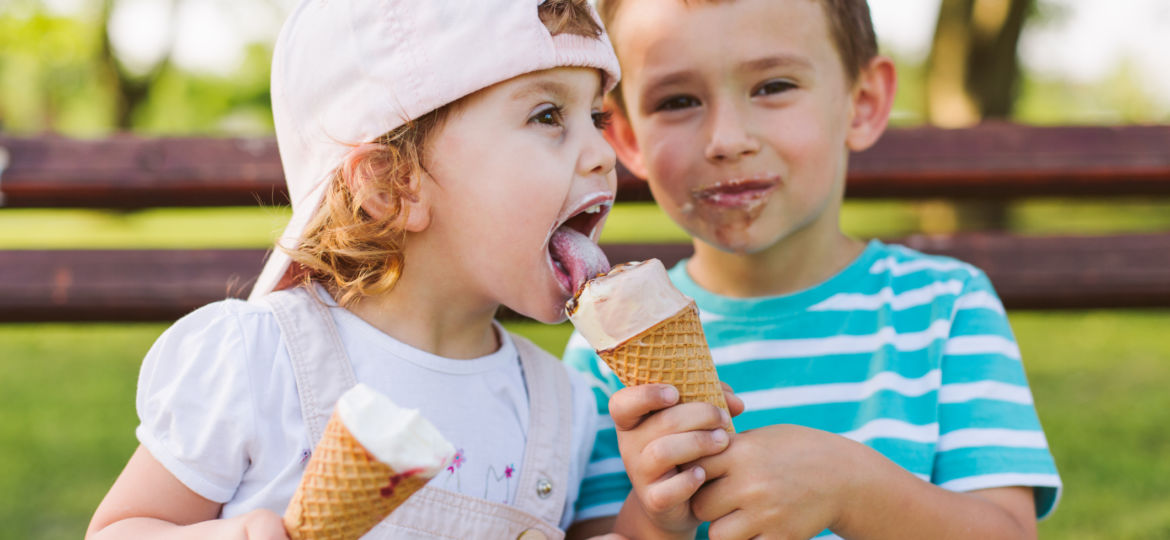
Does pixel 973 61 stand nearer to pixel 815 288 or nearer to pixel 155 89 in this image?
pixel 815 288

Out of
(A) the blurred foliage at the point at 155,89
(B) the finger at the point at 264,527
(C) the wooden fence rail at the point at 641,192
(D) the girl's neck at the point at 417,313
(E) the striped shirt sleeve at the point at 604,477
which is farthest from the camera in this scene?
(A) the blurred foliage at the point at 155,89

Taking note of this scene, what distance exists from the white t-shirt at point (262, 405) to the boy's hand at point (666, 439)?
15.3 inches

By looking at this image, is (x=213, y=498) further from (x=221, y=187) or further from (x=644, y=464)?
(x=221, y=187)

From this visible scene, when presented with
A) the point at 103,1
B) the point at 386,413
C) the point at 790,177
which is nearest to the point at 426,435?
the point at 386,413

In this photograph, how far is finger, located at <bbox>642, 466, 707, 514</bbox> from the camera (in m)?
1.44

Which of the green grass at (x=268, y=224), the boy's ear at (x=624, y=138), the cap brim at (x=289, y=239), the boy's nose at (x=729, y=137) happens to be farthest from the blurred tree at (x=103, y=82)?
the boy's nose at (x=729, y=137)

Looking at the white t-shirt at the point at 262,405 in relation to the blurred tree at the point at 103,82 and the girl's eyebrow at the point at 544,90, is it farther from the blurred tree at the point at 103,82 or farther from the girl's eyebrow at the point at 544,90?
the blurred tree at the point at 103,82

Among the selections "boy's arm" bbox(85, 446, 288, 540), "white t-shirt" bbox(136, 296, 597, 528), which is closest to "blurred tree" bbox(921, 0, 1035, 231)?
"white t-shirt" bbox(136, 296, 597, 528)

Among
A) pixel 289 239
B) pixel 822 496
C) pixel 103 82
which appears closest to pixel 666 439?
pixel 822 496

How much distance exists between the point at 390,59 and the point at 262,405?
0.63 metres

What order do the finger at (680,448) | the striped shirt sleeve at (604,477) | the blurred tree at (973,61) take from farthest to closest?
1. the blurred tree at (973,61)
2. the striped shirt sleeve at (604,477)
3. the finger at (680,448)

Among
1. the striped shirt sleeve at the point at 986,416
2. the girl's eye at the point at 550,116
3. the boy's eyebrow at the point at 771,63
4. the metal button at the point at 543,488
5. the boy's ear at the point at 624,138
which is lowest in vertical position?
the metal button at the point at 543,488

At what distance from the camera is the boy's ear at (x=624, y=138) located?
2.23 m

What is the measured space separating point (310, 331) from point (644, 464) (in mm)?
661
